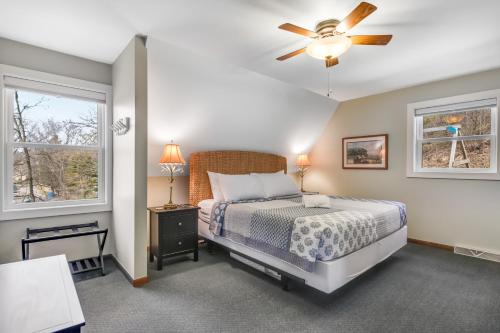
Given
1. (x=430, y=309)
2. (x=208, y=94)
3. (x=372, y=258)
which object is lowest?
(x=430, y=309)

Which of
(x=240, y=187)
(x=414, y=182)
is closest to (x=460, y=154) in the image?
(x=414, y=182)

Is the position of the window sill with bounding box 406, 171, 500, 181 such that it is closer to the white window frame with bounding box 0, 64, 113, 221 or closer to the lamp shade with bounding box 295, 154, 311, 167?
the lamp shade with bounding box 295, 154, 311, 167

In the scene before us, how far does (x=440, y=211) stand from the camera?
12.4 feet

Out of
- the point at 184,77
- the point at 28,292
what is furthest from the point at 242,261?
the point at 184,77

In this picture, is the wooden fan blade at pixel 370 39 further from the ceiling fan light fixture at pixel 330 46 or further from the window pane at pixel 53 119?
the window pane at pixel 53 119

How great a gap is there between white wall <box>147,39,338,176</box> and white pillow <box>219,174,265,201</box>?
2.32 ft

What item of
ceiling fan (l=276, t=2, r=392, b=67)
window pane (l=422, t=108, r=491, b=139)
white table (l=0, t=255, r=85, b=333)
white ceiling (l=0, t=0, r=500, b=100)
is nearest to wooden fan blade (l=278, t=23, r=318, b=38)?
ceiling fan (l=276, t=2, r=392, b=67)

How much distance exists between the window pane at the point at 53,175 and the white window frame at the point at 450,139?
4.52 meters

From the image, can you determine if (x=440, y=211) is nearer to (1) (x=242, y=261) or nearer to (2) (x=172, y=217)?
(1) (x=242, y=261)

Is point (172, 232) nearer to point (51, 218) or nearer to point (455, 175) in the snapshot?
point (51, 218)

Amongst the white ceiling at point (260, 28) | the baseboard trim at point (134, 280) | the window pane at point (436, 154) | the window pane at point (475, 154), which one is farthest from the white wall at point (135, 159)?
the window pane at point (475, 154)

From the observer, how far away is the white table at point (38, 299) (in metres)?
1.10

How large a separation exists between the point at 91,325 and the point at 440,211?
4.41 metres

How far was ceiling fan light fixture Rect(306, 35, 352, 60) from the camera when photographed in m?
2.04
